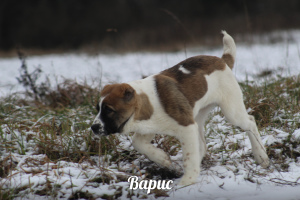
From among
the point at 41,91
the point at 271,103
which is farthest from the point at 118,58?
A: the point at 271,103

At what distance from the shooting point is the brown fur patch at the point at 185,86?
336 centimetres

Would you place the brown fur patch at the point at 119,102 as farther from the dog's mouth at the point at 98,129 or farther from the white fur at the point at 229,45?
the white fur at the point at 229,45

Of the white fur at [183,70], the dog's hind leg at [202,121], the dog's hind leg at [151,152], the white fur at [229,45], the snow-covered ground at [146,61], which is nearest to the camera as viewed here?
the dog's hind leg at [151,152]

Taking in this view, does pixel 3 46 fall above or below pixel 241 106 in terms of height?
above

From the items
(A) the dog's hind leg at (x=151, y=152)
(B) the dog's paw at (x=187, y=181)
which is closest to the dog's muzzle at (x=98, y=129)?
(A) the dog's hind leg at (x=151, y=152)

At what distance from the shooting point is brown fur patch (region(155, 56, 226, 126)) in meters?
3.36

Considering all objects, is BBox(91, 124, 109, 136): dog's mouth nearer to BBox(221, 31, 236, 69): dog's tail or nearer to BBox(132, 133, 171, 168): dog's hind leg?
BBox(132, 133, 171, 168): dog's hind leg

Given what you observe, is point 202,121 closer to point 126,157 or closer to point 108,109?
point 126,157

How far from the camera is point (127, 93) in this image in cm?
312

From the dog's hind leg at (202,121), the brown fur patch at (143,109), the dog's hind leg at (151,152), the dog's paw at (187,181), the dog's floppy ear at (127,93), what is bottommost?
the dog's paw at (187,181)

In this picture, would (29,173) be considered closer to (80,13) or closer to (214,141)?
(214,141)

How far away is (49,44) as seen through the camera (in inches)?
920

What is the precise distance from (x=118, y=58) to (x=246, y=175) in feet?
40.9

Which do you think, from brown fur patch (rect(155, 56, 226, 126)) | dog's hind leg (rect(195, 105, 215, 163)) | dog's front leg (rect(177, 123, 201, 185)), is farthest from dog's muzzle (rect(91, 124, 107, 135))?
dog's hind leg (rect(195, 105, 215, 163))
